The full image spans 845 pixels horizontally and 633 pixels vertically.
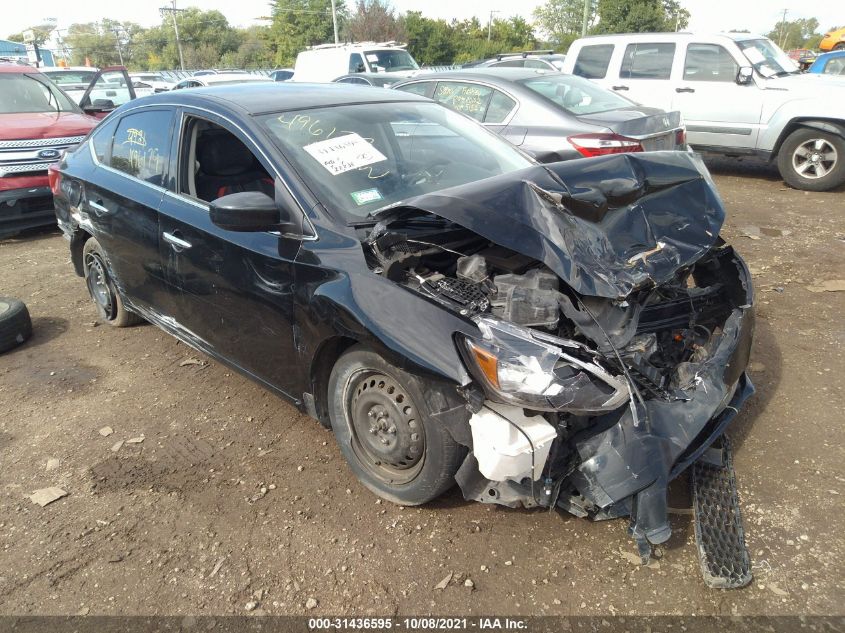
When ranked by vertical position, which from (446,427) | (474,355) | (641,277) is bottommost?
(446,427)

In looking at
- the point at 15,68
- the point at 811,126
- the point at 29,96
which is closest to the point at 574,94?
the point at 811,126

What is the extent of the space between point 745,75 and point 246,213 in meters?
8.33

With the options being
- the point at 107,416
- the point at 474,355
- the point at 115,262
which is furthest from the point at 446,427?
the point at 115,262

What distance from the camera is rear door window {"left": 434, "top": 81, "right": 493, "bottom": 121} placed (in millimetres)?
7078

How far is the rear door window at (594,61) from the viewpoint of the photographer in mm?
9953

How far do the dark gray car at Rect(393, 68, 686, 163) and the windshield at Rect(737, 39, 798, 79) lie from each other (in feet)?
8.21

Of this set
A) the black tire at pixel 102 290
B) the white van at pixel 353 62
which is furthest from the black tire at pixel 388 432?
the white van at pixel 353 62

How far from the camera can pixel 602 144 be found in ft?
21.0

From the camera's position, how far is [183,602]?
7.97 feet

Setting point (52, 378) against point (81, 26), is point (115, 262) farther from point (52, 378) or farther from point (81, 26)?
point (81, 26)

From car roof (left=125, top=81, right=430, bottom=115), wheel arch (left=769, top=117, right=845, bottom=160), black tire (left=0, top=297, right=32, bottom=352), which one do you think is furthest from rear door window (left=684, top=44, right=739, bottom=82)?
black tire (left=0, top=297, right=32, bottom=352)

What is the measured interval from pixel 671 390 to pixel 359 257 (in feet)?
4.60

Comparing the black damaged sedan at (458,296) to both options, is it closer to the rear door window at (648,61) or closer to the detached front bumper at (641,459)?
the detached front bumper at (641,459)

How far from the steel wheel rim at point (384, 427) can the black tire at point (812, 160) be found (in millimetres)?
8177
